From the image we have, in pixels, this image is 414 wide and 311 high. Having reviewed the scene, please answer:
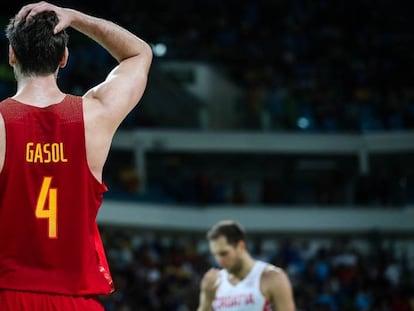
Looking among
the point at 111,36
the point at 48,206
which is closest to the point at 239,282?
the point at 111,36

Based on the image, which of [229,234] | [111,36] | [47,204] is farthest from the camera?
[229,234]

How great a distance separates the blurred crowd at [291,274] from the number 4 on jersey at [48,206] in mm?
11072

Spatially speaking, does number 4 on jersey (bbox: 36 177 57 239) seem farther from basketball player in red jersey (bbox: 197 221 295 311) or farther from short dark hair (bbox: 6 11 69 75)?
basketball player in red jersey (bbox: 197 221 295 311)

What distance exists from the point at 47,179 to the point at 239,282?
5.05 metres

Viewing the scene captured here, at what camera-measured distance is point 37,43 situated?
338 cm

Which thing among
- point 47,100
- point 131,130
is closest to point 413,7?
point 131,130

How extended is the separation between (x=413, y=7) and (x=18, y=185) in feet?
92.4

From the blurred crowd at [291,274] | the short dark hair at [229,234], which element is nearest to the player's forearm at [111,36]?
the short dark hair at [229,234]

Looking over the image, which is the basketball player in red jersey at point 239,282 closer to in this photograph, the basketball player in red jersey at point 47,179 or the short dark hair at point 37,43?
the basketball player in red jersey at point 47,179

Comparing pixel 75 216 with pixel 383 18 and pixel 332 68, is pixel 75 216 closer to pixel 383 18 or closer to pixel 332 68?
pixel 332 68

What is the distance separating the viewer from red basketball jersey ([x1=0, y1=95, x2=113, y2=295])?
3.35 m

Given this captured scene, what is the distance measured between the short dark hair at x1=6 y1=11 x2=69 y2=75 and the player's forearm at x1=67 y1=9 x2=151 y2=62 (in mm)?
179

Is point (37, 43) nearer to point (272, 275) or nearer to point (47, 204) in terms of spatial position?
point (47, 204)

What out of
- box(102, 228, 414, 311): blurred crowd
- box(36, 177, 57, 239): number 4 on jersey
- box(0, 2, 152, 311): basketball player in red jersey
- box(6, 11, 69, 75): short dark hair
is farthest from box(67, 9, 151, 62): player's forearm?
box(102, 228, 414, 311): blurred crowd
